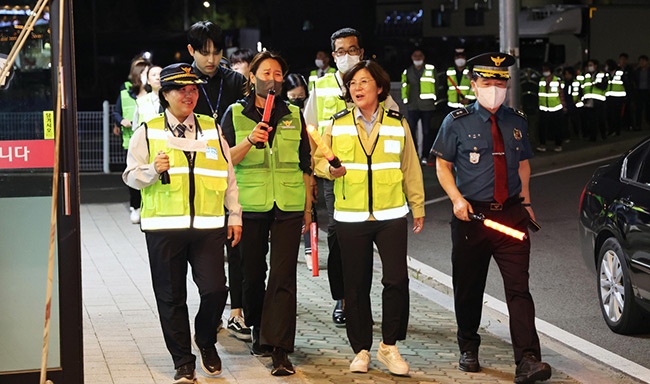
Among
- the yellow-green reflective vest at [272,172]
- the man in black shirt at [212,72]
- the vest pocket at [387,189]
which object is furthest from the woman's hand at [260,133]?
the man in black shirt at [212,72]

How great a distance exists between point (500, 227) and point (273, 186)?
55.7 inches

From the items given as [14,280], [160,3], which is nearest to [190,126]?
[14,280]

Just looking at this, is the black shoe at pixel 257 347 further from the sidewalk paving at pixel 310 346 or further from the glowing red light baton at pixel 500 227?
the glowing red light baton at pixel 500 227

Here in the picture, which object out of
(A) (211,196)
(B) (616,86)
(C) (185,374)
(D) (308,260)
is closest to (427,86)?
(B) (616,86)

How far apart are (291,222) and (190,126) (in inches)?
37.4

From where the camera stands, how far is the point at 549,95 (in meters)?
22.1

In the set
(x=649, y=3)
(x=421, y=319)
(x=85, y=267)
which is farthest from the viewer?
(x=649, y=3)

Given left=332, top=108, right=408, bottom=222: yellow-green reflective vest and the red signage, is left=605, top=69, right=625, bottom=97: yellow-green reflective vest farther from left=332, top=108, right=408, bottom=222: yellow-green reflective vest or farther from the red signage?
the red signage

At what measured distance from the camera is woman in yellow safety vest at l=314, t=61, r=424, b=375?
7.35m

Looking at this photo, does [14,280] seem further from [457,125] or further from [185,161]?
[457,125]

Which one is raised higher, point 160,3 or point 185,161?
point 160,3

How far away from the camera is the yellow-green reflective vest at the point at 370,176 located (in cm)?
734

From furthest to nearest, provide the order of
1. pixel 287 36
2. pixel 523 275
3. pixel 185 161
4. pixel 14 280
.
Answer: pixel 287 36 → pixel 523 275 → pixel 185 161 → pixel 14 280

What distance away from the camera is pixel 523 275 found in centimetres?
728
